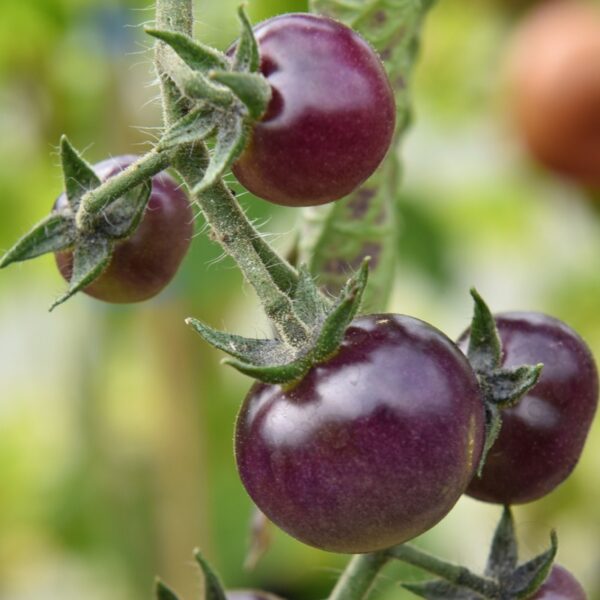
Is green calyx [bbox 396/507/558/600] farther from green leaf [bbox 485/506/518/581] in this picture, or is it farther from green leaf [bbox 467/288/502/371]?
green leaf [bbox 467/288/502/371]

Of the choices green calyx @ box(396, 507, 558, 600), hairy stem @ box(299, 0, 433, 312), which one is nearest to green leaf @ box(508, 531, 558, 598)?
green calyx @ box(396, 507, 558, 600)

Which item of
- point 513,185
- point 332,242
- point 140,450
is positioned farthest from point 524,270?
point 332,242

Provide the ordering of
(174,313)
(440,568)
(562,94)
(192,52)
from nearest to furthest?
1. (192,52)
2. (440,568)
3. (174,313)
4. (562,94)

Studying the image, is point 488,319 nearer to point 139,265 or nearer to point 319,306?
point 319,306

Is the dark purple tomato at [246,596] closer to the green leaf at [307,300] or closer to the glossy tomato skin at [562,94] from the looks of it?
the green leaf at [307,300]

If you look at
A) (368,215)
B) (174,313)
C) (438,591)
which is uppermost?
(368,215)

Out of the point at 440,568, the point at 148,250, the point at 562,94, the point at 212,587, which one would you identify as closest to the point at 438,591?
the point at 440,568

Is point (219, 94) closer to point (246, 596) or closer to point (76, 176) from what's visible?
point (76, 176)

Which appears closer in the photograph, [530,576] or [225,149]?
[225,149]
